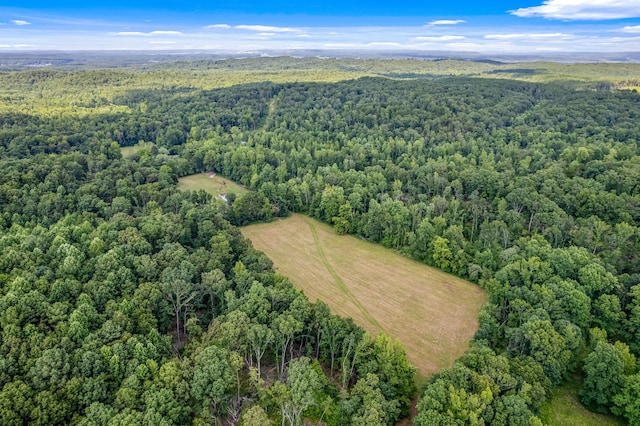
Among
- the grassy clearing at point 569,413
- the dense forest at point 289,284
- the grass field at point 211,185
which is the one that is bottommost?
the grassy clearing at point 569,413

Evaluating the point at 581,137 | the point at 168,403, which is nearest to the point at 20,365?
the point at 168,403

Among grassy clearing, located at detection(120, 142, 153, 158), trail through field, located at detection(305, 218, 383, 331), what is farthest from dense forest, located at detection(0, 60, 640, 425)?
trail through field, located at detection(305, 218, 383, 331)

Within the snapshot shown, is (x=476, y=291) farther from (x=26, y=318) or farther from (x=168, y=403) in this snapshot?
(x=26, y=318)

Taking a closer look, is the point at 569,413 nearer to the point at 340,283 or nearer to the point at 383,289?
the point at 383,289

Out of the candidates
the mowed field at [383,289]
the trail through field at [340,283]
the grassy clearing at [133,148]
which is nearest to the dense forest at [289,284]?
the grassy clearing at [133,148]

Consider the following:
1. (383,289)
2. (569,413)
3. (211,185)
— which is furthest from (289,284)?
(211,185)

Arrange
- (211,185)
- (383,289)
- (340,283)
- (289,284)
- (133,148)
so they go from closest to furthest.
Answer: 1. (289,284)
2. (383,289)
3. (340,283)
4. (211,185)
5. (133,148)

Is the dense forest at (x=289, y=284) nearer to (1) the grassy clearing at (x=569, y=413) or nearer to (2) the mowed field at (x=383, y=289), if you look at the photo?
(1) the grassy clearing at (x=569, y=413)
